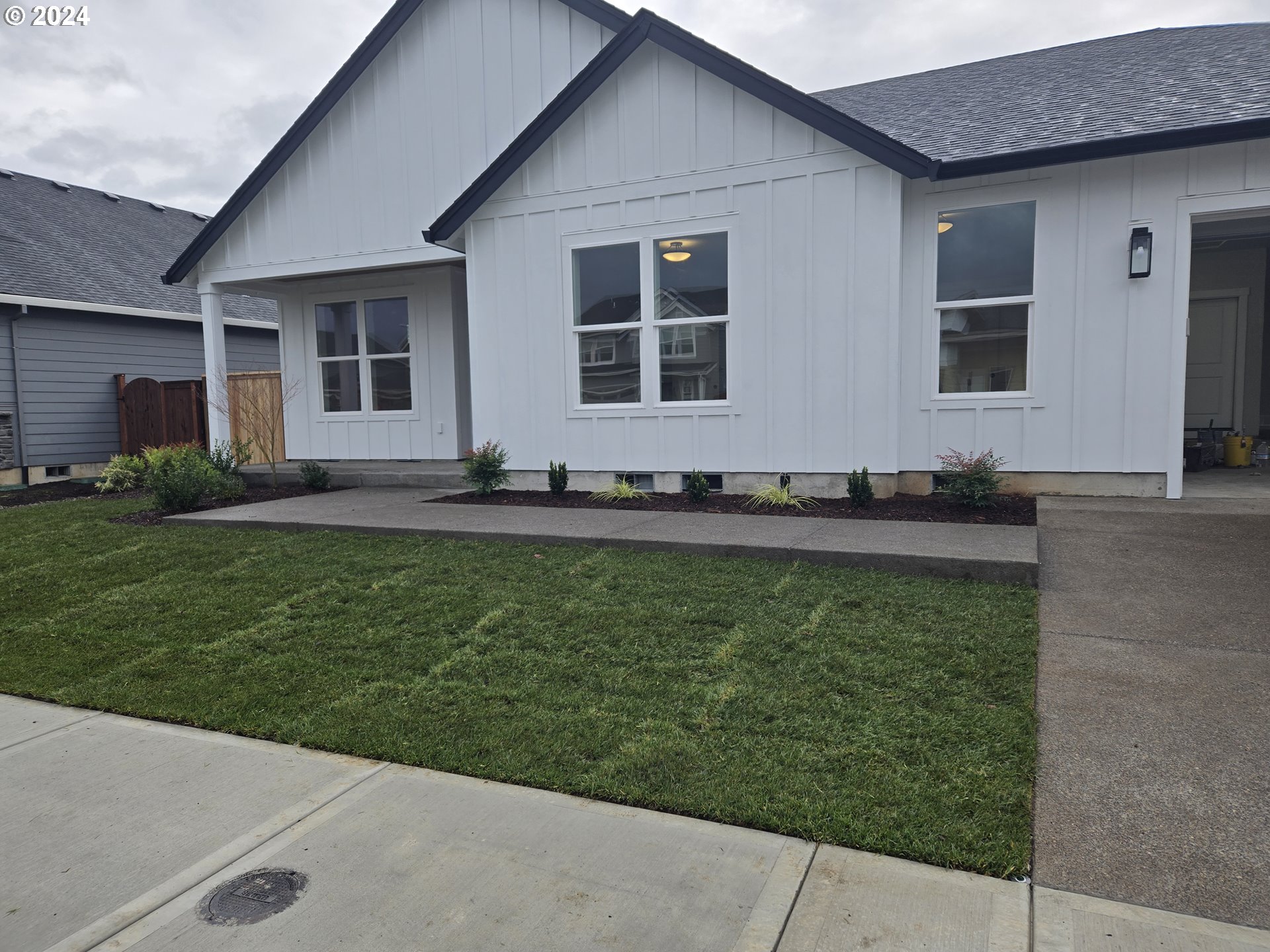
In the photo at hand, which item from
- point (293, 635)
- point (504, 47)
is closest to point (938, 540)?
point (293, 635)

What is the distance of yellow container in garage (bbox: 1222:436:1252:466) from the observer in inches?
392

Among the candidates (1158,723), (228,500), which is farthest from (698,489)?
(228,500)

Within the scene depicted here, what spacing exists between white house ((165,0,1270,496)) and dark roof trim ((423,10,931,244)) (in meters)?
0.03

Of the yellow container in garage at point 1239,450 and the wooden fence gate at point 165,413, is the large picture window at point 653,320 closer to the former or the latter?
the yellow container in garage at point 1239,450

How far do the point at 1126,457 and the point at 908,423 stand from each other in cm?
197

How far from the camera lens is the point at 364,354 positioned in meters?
12.1

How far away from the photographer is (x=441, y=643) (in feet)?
14.0

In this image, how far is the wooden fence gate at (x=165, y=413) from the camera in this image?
14.5 metres

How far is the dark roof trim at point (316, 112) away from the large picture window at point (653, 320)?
10.3 feet

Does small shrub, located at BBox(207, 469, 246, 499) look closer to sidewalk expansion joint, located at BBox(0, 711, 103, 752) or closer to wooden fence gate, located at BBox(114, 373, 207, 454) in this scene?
wooden fence gate, located at BBox(114, 373, 207, 454)

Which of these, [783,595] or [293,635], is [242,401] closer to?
[293,635]

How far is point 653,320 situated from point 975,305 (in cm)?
321

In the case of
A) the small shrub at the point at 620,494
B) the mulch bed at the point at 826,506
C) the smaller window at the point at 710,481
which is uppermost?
the smaller window at the point at 710,481

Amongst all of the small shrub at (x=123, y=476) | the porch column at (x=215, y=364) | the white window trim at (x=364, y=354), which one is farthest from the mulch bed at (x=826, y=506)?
the small shrub at (x=123, y=476)
